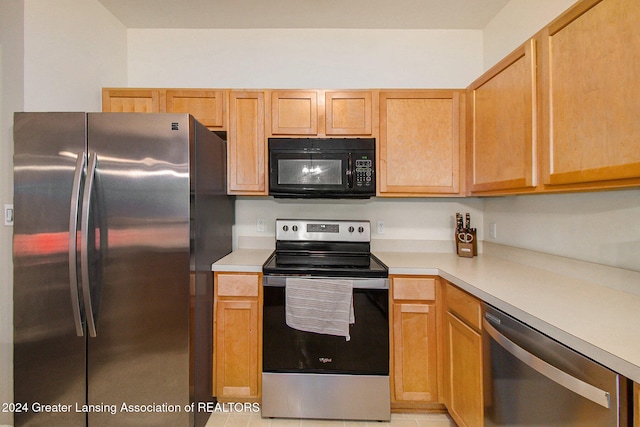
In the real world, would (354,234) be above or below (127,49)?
below

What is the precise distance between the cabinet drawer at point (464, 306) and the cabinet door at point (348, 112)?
120cm

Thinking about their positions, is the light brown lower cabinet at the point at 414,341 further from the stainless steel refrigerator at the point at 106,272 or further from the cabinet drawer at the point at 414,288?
the stainless steel refrigerator at the point at 106,272

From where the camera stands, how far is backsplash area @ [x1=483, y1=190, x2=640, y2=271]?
46.9 inches

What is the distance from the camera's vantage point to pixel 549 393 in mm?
875

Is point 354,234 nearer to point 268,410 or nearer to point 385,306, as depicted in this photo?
point 385,306

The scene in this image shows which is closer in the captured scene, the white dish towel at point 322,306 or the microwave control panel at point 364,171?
the white dish towel at point 322,306

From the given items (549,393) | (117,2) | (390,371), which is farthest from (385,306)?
(117,2)

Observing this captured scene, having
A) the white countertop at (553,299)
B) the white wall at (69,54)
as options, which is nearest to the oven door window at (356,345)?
the white countertop at (553,299)

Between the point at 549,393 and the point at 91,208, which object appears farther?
the point at 91,208

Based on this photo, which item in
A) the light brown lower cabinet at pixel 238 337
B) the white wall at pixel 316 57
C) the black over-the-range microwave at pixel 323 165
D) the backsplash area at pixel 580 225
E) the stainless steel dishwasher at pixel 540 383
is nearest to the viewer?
the stainless steel dishwasher at pixel 540 383

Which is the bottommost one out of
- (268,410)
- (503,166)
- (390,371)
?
(268,410)

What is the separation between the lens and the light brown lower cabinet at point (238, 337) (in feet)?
5.58

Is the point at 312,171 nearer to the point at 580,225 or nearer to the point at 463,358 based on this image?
the point at 463,358

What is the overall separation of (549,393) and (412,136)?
158cm
